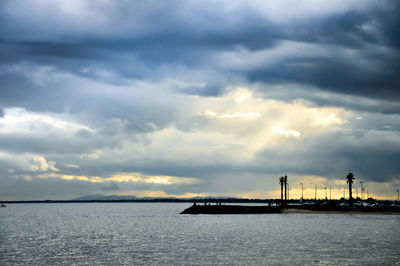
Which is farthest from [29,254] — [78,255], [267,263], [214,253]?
[267,263]

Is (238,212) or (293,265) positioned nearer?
(293,265)

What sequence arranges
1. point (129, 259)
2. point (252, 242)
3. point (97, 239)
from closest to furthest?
point (129, 259), point (252, 242), point (97, 239)

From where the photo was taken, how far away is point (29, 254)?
60000mm

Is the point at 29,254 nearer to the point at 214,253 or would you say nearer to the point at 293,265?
the point at 214,253

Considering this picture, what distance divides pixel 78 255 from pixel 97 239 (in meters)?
23.1

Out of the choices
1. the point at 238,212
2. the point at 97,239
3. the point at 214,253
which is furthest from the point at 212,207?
the point at 214,253

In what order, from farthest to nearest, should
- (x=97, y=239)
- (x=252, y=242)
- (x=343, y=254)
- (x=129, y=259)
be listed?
(x=97, y=239), (x=252, y=242), (x=343, y=254), (x=129, y=259)

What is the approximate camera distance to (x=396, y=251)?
61438 millimetres

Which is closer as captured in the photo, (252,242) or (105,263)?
(105,263)

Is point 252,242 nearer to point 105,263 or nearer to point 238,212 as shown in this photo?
point 105,263

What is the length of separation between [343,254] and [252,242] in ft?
58.7

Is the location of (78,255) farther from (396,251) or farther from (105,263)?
(396,251)

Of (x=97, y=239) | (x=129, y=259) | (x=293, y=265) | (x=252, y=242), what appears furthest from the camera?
(x=97, y=239)

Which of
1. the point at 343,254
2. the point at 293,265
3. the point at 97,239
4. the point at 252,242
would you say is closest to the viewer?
the point at 293,265
